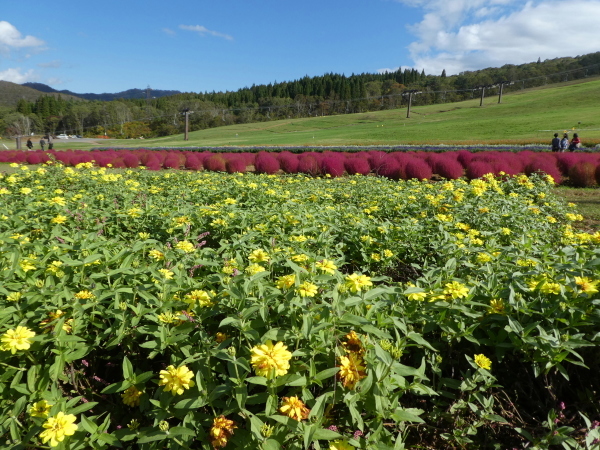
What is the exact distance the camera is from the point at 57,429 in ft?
3.97

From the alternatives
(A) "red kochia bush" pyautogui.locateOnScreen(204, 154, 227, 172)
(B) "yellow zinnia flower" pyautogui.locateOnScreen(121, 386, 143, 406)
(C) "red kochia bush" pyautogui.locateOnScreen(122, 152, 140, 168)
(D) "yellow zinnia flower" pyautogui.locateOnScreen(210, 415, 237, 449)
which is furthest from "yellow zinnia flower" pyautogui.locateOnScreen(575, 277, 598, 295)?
(C) "red kochia bush" pyautogui.locateOnScreen(122, 152, 140, 168)

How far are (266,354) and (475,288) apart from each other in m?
1.23

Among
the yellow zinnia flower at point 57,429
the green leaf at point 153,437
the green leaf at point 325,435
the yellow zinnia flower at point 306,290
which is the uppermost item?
the yellow zinnia flower at point 306,290

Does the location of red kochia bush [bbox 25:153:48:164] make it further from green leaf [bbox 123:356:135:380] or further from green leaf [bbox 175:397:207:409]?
green leaf [bbox 175:397:207:409]

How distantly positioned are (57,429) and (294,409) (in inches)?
31.3

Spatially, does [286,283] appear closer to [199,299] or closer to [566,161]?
[199,299]

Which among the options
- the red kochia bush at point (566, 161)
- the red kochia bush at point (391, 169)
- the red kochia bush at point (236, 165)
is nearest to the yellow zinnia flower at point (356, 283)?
the red kochia bush at point (391, 169)

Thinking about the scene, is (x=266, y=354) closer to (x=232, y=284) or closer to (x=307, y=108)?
(x=232, y=284)

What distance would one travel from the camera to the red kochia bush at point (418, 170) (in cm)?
1071

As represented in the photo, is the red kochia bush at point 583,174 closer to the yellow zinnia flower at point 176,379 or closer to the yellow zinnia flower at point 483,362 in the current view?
the yellow zinnia flower at point 483,362

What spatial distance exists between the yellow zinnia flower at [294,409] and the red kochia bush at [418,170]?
10192mm

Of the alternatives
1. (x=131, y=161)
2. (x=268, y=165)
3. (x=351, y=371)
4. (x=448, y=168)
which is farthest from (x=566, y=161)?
(x=131, y=161)

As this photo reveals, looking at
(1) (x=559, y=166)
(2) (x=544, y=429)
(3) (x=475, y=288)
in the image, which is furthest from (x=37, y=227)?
(1) (x=559, y=166)

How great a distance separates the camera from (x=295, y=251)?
2508mm
